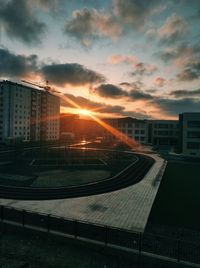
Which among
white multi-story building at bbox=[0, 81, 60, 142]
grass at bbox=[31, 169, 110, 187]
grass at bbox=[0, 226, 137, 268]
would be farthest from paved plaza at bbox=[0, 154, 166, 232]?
white multi-story building at bbox=[0, 81, 60, 142]

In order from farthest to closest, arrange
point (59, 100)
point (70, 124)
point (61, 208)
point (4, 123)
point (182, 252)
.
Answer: point (70, 124) → point (59, 100) → point (4, 123) → point (61, 208) → point (182, 252)

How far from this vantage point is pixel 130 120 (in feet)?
359

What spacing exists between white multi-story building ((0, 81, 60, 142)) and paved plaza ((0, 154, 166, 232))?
70171 millimetres

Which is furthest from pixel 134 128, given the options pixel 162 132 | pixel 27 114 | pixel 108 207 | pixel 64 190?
pixel 108 207

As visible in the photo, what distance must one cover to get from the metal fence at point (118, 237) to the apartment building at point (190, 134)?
194ft

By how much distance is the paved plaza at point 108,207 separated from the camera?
19.2 metres

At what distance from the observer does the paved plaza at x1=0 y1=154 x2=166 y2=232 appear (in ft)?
63.2

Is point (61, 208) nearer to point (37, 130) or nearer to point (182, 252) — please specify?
point (182, 252)

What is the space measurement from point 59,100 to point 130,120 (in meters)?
46.5

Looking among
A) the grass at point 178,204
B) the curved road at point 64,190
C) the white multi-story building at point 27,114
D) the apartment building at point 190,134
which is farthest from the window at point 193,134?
the white multi-story building at point 27,114

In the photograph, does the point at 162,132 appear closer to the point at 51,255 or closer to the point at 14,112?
the point at 14,112

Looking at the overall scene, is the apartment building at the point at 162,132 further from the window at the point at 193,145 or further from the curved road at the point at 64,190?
the curved road at the point at 64,190

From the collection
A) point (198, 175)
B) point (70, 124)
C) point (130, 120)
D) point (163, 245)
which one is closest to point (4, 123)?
point (130, 120)

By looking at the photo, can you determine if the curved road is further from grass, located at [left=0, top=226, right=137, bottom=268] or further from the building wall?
the building wall
